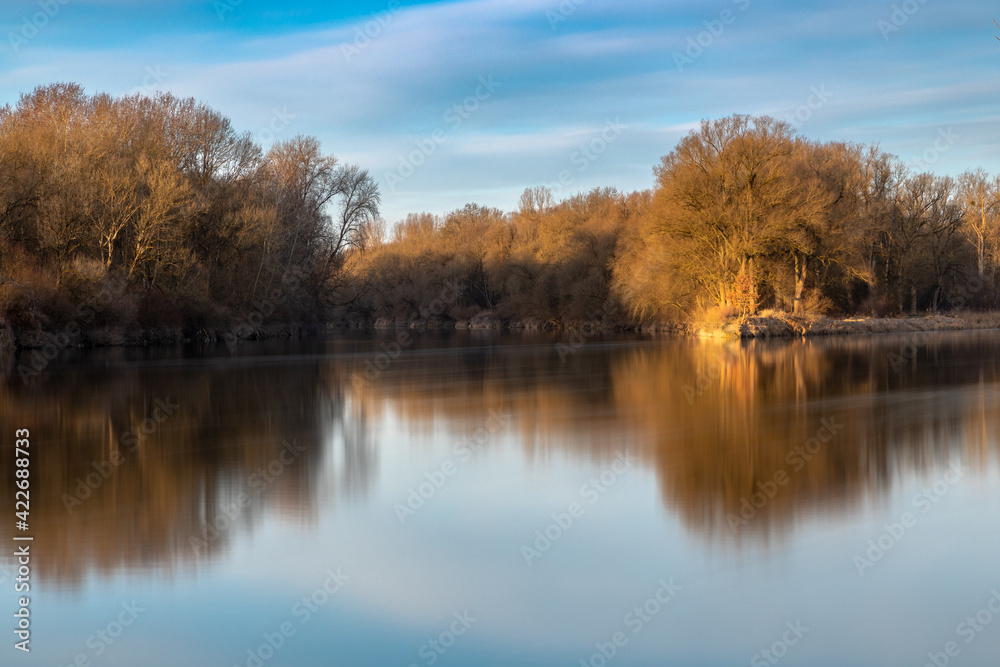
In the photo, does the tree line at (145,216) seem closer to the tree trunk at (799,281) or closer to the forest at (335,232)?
the forest at (335,232)

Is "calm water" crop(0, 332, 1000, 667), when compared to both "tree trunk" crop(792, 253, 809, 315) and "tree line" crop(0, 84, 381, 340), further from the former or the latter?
"tree trunk" crop(792, 253, 809, 315)

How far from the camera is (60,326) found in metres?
31.6

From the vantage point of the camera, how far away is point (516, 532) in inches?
275

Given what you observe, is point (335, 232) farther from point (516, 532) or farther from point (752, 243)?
point (516, 532)

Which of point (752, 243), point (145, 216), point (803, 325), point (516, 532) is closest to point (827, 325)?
point (803, 325)

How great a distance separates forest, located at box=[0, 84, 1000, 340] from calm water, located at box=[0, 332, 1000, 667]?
1944 cm

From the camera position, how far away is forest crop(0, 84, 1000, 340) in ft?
105

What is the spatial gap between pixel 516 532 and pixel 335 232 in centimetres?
4358

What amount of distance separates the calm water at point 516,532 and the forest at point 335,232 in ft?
63.8

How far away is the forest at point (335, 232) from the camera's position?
105 feet

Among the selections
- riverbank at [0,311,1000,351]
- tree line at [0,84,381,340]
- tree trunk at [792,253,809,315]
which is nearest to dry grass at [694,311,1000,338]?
riverbank at [0,311,1000,351]

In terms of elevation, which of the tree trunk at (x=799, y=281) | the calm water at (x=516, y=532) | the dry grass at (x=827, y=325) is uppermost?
the tree trunk at (x=799, y=281)

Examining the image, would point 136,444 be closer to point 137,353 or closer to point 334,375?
point 334,375

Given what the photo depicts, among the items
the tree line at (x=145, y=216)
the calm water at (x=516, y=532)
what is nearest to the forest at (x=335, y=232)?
the tree line at (x=145, y=216)
